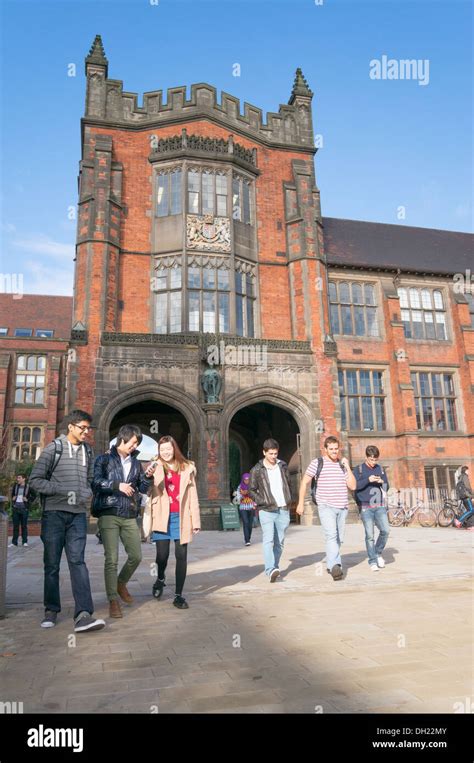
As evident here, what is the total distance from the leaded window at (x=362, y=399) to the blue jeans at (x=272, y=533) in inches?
644

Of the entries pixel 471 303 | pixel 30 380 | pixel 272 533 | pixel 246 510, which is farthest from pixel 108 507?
pixel 30 380

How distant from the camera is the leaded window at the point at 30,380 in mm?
33750

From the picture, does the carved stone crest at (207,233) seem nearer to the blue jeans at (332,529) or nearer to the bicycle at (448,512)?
the bicycle at (448,512)

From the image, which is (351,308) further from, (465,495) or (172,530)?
(172,530)

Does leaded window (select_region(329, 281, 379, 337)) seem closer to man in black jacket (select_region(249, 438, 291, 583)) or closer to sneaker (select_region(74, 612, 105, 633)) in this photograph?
man in black jacket (select_region(249, 438, 291, 583))

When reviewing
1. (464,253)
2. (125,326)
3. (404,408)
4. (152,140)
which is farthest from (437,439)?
(152,140)

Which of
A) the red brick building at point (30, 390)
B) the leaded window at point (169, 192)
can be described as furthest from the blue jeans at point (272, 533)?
the red brick building at point (30, 390)

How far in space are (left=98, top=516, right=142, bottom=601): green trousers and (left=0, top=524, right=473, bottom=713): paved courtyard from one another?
0.31 metres

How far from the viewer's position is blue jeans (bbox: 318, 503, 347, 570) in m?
6.73

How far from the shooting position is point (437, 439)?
2353cm

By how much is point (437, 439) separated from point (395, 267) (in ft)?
26.8

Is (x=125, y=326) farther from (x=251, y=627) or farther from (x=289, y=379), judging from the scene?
(x=251, y=627)

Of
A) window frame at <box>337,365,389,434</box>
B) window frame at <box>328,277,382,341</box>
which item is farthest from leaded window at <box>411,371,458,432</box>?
window frame at <box>328,277,382,341</box>
